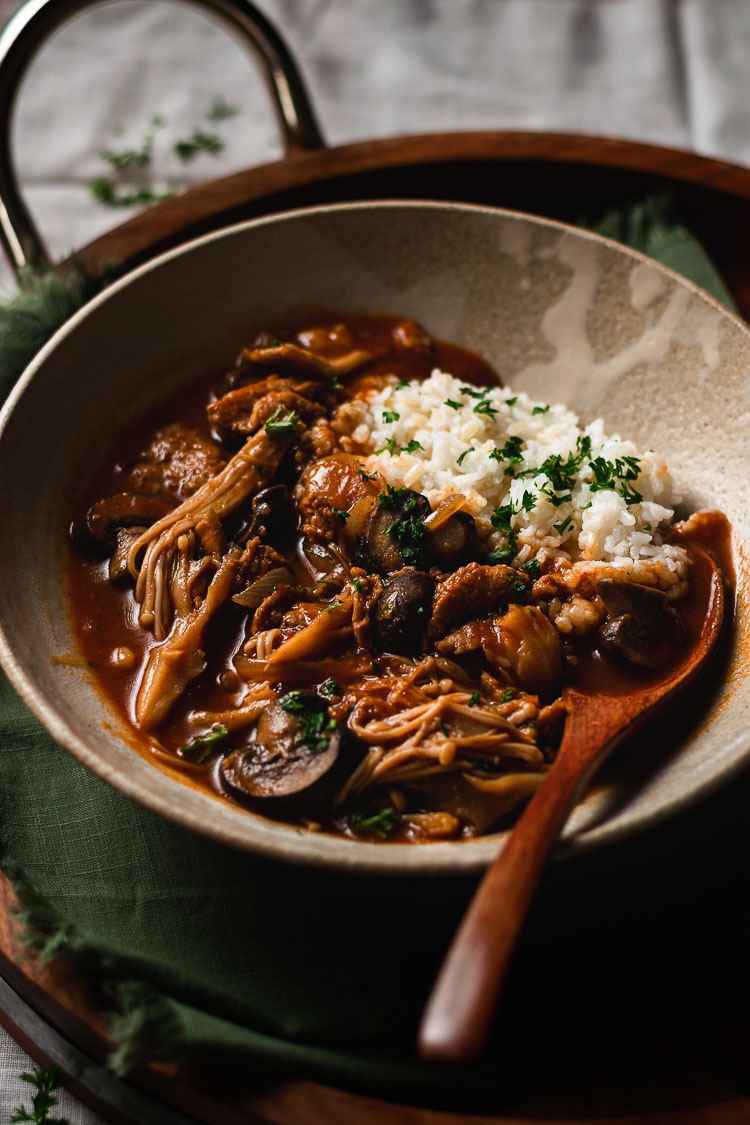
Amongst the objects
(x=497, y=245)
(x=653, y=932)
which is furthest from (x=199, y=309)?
(x=653, y=932)

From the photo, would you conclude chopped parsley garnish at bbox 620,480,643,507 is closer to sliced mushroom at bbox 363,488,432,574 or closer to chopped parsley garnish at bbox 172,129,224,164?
sliced mushroom at bbox 363,488,432,574

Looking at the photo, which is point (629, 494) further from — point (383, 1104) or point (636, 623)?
point (383, 1104)

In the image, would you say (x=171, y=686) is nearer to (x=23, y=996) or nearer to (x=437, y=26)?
(x=23, y=996)

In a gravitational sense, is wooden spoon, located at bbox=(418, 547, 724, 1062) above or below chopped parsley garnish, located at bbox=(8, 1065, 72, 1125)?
above

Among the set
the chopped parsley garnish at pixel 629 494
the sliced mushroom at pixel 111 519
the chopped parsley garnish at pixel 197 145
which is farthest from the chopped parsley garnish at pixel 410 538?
the chopped parsley garnish at pixel 197 145

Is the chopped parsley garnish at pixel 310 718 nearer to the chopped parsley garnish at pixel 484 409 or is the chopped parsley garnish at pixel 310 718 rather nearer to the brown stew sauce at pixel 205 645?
the brown stew sauce at pixel 205 645

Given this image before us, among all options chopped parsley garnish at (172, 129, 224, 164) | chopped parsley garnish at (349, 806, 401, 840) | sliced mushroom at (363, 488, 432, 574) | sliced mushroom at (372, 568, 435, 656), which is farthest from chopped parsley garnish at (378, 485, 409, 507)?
chopped parsley garnish at (172, 129, 224, 164)
